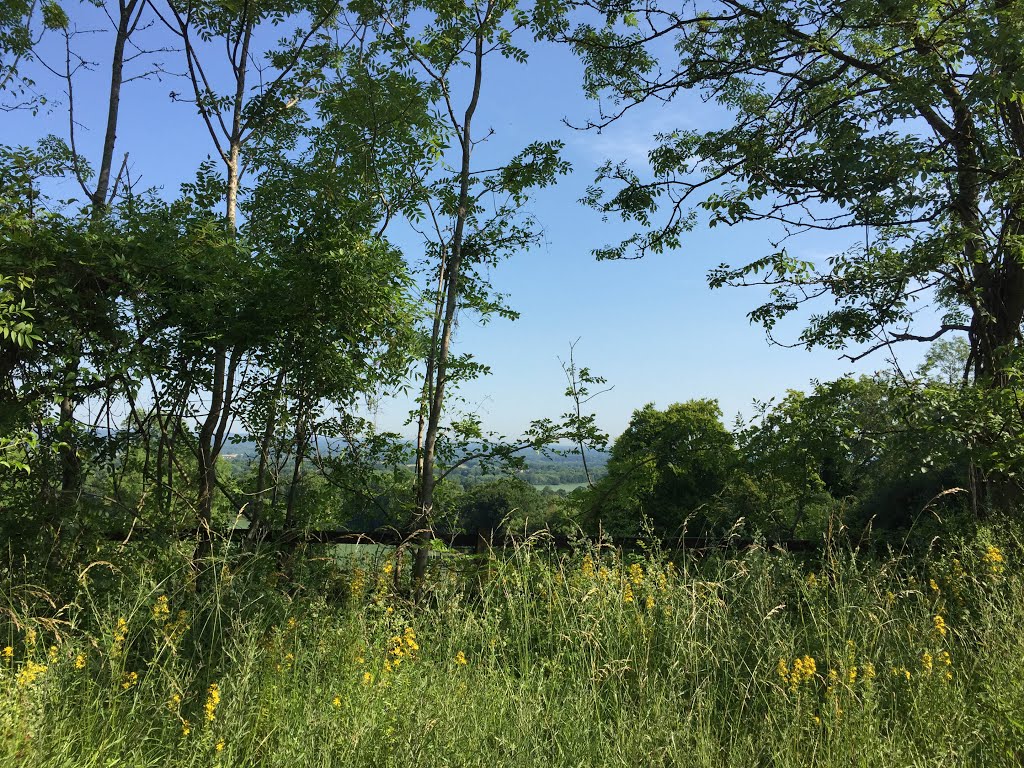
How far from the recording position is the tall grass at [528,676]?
252 cm

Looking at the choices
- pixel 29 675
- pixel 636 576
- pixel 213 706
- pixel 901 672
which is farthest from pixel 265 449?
pixel 901 672

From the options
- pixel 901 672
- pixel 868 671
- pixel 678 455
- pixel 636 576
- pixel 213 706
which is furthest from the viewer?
pixel 678 455

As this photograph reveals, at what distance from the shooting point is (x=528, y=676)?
3.19 m

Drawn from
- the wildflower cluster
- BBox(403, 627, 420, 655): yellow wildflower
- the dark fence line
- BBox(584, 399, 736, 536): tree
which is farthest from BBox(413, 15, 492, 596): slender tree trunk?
BBox(584, 399, 736, 536): tree

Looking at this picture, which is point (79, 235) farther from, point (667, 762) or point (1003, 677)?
point (1003, 677)

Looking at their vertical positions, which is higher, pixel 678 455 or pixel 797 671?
pixel 678 455

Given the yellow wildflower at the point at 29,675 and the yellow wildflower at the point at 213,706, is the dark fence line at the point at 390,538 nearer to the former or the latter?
the yellow wildflower at the point at 29,675

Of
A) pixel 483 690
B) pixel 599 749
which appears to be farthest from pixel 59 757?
pixel 599 749

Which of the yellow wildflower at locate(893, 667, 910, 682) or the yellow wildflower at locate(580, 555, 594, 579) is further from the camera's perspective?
the yellow wildflower at locate(580, 555, 594, 579)

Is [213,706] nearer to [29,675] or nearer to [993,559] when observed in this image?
[29,675]

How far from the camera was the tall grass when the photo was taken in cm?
252

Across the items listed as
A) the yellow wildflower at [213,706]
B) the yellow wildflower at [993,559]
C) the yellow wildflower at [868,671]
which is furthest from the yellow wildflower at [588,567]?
the yellow wildflower at [993,559]

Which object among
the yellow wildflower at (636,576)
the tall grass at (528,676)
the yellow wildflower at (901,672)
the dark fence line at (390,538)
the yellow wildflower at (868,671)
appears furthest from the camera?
the dark fence line at (390,538)

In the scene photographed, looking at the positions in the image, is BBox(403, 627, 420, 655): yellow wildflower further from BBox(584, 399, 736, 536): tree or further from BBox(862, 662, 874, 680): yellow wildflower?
BBox(584, 399, 736, 536): tree
